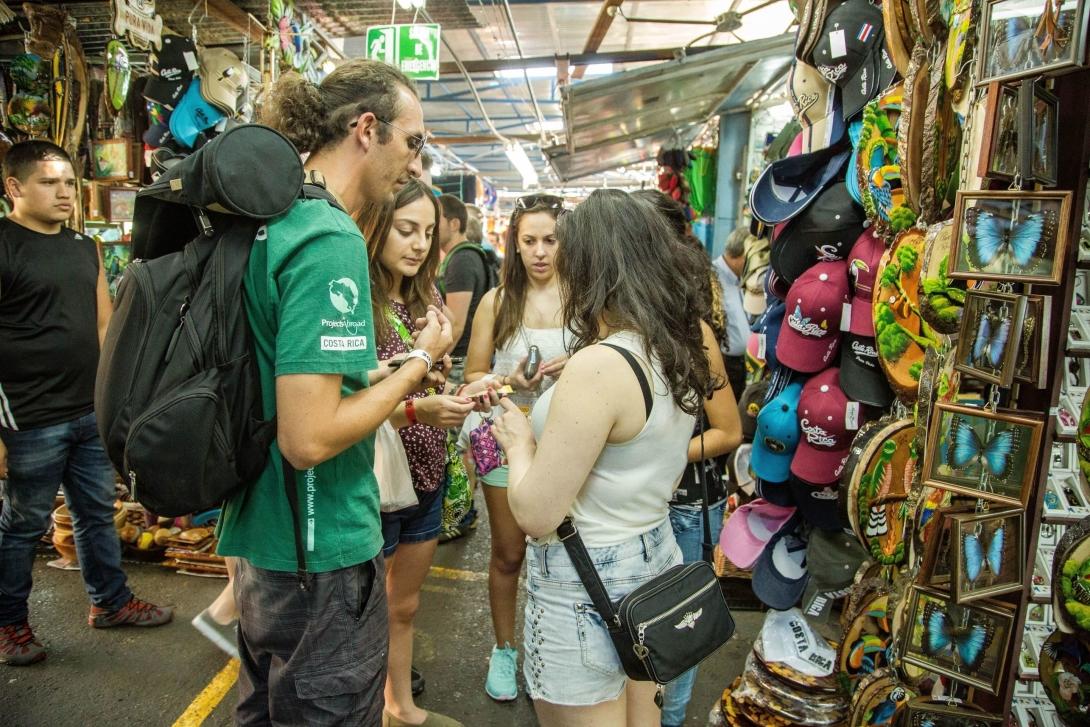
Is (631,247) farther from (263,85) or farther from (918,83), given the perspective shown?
(263,85)

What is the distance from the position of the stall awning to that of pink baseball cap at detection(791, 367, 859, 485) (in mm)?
2918

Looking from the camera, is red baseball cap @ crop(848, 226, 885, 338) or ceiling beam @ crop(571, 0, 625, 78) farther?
ceiling beam @ crop(571, 0, 625, 78)

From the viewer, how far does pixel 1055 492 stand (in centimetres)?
121

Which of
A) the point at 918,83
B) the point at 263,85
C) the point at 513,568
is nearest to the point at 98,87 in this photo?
the point at 263,85

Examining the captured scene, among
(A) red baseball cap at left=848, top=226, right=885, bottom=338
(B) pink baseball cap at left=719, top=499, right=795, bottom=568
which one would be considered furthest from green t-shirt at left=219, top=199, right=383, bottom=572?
(B) pink baseball cap at left=719, top=499, right=795, bottom=568

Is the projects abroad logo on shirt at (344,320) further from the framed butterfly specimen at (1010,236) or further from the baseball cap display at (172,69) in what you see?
the baseball cap display at (172,69)

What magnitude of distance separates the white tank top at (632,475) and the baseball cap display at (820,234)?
3.39 ft

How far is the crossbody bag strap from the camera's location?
135 cm

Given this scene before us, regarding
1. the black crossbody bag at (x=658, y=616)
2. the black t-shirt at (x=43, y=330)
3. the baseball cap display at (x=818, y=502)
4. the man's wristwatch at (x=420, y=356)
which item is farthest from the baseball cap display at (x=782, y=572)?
the black t-shirt at (x=43, y=330)

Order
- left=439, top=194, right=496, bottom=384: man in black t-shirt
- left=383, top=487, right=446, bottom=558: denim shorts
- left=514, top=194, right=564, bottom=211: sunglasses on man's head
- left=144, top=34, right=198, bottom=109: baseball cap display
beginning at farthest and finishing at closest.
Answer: left=439, top=194, right=496, bottom=384: man in black t-shirt < left=144, top=34, right=198, bottom=109: baseball cap display < left=514, top=194, right=564, bottom=211: sunglasses on man's head < left=383, top=487, right=446, bottom=558: denim shorts

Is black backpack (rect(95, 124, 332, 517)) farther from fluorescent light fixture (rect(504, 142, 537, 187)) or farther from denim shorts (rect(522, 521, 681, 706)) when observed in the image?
fluorescent light fixture (rect(504, 142, 537, 187))

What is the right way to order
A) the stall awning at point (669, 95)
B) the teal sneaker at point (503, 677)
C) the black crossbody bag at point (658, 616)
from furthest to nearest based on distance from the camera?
1. the stall awning at point (669, 95)
2. the teal sneaker at point (503, 677)
3. the black crossbody bag at point (658, 616)

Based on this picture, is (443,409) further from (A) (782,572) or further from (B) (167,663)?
(B) (167,663)

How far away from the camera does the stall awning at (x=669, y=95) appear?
14.6 ft
